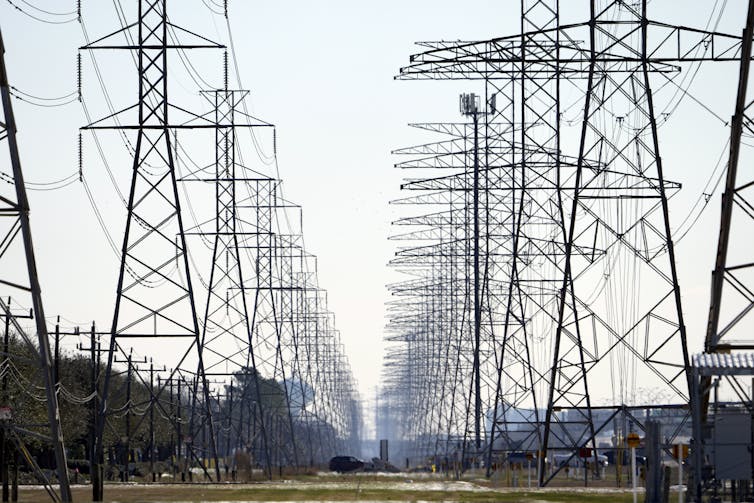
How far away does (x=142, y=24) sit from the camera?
51312 mm

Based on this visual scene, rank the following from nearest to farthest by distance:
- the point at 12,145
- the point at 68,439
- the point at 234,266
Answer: the point at 12,145, the point at 234,266, the point at 68,439

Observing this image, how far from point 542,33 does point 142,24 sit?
15.0 meters

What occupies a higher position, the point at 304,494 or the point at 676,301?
the point at 676,301

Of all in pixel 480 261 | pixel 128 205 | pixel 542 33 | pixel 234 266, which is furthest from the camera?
pixel 480 261

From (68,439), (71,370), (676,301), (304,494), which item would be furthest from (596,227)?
(71,370)

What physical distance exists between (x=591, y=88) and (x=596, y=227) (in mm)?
A: 5185

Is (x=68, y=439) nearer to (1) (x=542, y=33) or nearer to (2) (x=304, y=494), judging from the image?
(2) (x=304, y=494)

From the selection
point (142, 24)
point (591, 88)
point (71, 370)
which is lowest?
point (71, 370)

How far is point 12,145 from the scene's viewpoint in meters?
33.2

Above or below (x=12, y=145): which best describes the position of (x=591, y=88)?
above

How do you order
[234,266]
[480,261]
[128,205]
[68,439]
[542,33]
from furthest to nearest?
[68,439] < [480,261] < [234,266] < [128,205] < [542,33]

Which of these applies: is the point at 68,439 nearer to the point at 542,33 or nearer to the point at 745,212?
the point at 542,33

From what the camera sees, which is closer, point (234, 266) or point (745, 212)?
point (745, 212)

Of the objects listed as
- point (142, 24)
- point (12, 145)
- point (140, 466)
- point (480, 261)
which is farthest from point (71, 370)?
point (12, 145)
